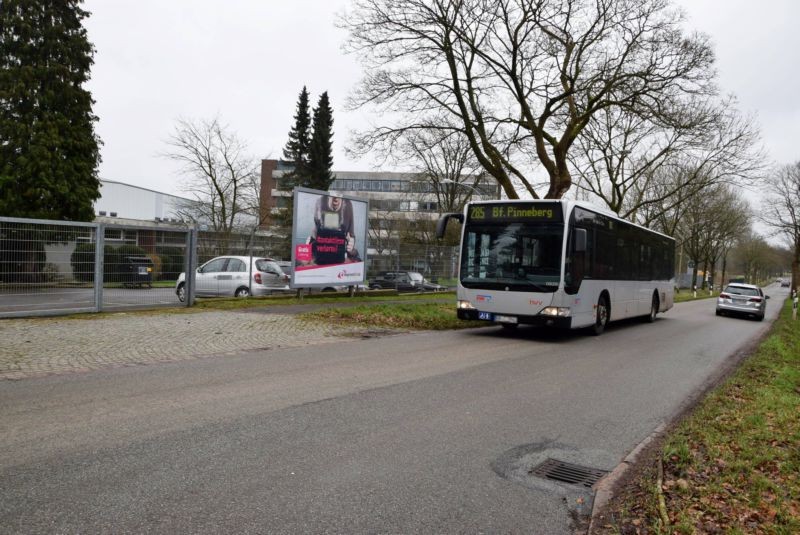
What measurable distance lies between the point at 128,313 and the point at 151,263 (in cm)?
155

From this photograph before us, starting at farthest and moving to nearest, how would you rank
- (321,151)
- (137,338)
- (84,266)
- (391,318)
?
(321,151), (391,318), (84,266), (137,338)

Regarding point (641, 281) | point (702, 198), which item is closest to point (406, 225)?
point (702, 198)

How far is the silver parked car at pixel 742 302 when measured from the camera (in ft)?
81.3

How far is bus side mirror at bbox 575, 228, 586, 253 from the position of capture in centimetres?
1158

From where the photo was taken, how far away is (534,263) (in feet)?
39.2

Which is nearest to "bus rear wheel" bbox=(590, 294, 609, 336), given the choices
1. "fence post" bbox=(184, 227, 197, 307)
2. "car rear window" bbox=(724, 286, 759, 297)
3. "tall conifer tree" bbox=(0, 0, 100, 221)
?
"fence post" bbox=(184, 227, 197, 307)

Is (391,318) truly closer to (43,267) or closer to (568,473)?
(43,267)

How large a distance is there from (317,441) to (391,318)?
9697 mm

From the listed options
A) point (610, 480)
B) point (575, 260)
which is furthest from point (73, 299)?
point (610, 480)

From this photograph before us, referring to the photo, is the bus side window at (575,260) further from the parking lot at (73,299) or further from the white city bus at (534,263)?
the parking lot at (73,299)

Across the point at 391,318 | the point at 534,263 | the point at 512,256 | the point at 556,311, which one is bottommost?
the point at 391,318

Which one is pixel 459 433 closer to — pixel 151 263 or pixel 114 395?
pixel 114 395

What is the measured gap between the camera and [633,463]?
4.66 m

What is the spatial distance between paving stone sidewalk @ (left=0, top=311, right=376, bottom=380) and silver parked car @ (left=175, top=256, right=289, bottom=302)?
9.76ft
